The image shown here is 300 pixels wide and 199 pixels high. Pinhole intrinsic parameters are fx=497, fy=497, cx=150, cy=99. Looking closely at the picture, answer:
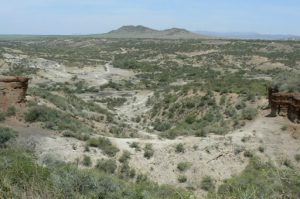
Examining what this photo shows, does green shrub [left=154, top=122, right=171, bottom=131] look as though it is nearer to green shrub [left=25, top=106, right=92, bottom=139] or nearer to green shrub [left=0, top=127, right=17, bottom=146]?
green shrub [left=25, top=106, right=92, bottom=139]

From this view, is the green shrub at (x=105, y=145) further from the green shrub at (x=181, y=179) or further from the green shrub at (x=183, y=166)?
the green shrub at (x=181, y=179)

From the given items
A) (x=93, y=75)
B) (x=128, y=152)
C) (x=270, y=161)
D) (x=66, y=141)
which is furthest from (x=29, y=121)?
(x=93, y=75)

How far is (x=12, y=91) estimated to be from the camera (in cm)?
2428

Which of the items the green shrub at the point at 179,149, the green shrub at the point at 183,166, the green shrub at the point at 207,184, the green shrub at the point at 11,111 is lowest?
the green shrub at the point at 207,184

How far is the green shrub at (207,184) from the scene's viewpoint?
18.0 metres

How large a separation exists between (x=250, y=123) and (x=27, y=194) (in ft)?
62.8

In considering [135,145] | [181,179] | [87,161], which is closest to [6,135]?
[87,161]

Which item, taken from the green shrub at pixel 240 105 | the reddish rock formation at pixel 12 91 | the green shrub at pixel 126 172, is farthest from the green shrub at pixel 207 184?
the green shrub at pixel 240 105

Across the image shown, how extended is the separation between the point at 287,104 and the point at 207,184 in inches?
333

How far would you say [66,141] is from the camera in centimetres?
2045

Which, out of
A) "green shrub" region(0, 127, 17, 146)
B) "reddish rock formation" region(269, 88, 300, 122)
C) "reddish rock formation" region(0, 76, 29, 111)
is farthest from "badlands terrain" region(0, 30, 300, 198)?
"reddish rock formation" region(0, 76, 29, 111)

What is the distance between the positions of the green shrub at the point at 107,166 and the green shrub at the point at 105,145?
39.6 inches

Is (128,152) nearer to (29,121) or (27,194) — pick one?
(29,121)

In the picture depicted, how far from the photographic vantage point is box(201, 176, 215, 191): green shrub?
1797cm
